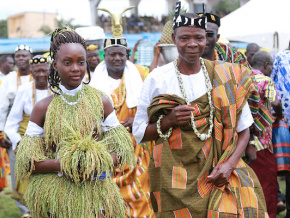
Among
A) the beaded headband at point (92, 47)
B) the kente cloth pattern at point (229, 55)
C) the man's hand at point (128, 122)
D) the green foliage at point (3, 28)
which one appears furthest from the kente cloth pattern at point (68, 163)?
the green foliage at point (3, 28)

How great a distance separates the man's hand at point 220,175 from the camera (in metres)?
3.55

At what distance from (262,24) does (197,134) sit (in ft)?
32.9

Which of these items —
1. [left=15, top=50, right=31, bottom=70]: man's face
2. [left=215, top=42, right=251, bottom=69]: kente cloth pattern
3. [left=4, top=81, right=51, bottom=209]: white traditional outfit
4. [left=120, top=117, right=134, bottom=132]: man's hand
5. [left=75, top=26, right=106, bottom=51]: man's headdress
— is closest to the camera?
[left=215, top=42, right=251, bottom=69]: kente cloth pattern

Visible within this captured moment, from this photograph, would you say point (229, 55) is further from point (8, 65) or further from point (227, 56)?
point (8, 65)

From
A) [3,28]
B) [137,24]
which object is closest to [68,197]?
[137,24]

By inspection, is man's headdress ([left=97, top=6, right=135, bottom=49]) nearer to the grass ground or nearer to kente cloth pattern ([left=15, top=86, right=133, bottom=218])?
kente cloth pattern ([left=15, top=86, right=133, bottom=218])

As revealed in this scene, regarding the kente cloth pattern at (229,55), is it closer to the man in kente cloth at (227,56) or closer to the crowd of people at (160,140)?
the man in kente cloth at (227,56)

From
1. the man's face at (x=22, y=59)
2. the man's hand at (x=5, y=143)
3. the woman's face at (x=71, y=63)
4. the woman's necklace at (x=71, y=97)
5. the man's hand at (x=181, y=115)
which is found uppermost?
the man's face at (x=22, y=59)

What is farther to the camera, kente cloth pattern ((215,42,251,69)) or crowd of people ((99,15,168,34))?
crowd of people ((99,15,168,34))

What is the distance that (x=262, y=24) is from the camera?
42.2ft

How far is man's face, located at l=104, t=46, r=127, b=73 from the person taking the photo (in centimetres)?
641

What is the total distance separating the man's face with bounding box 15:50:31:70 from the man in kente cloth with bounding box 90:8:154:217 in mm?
2237

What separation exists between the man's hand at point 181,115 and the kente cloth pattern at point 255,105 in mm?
1054

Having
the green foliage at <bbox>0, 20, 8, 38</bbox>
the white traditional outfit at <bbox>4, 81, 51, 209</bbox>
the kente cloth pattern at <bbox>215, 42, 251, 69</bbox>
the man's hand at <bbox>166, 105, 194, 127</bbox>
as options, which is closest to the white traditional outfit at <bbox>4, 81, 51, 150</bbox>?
the white traditional outfit at <bbox>4, 81, 51, 209</bbox>
